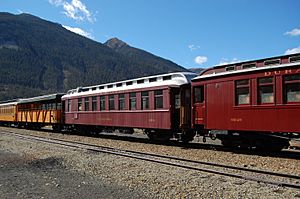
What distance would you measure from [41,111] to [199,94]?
21.8 metres

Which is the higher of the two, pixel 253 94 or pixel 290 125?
pixel 253 94

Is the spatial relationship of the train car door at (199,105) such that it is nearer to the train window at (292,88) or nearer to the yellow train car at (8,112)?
the train window at (292,88)

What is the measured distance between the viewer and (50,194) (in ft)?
26.9

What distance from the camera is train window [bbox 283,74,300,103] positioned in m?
12.5

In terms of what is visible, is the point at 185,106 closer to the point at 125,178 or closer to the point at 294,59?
the point at 294,59

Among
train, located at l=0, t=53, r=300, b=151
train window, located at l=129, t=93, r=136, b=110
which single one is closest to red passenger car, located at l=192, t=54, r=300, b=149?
train, located at l=0, t=53, r=300, b=151

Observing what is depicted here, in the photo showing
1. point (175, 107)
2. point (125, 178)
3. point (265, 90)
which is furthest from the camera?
point (175, 107)

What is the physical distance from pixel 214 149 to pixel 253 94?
11.0ft

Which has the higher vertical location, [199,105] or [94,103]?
[94,103]

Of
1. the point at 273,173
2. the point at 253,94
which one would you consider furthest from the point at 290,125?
the point at 273,173

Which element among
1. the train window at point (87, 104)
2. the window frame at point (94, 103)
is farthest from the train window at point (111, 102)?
the train window at point (87, 104)

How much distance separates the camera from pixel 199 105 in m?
16.4

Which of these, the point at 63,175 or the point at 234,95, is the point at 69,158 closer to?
the point at 63,175

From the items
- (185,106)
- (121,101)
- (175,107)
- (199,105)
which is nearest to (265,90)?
(199,105)
